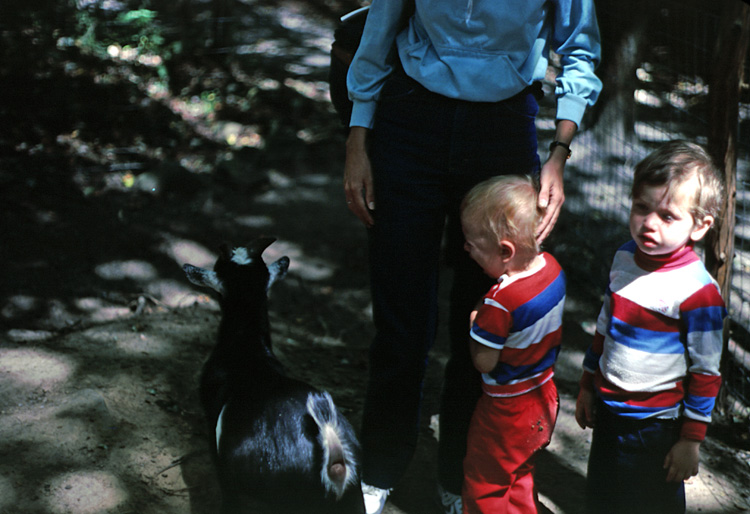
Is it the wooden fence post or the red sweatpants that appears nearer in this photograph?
the red sweatpants

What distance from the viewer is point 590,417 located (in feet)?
6.98

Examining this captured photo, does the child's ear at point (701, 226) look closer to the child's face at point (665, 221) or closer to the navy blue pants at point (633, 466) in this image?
the child's face at point (665, 221)

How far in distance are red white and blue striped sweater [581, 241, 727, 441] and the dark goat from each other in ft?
2.82

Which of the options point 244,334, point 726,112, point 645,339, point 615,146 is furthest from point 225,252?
point 615,146

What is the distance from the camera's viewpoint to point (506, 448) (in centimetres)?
203

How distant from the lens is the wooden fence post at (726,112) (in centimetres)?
277

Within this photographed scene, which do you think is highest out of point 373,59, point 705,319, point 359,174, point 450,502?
point 373,59

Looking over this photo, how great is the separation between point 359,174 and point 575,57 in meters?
0.75

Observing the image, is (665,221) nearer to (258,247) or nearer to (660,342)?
(660,342)

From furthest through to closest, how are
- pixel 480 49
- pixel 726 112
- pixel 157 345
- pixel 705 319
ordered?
pixel 157 345
pixel 726 112
pixel 480 49
pixel 705 319

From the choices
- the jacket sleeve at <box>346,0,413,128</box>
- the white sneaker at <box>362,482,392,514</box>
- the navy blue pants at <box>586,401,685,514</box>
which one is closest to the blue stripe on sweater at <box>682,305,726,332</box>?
the navy blue pants at <box>586,401,685,514</box>

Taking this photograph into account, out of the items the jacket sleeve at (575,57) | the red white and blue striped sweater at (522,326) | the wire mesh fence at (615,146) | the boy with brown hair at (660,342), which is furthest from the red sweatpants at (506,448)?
the wire mesh fence at (615,146)

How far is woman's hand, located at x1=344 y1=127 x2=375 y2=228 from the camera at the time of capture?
7.08 ft

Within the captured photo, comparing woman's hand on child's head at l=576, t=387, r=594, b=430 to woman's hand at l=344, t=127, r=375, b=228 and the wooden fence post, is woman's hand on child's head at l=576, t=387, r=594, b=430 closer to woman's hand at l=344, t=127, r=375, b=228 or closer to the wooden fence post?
woman's hand at l=344, t=127, r=375, b=228
